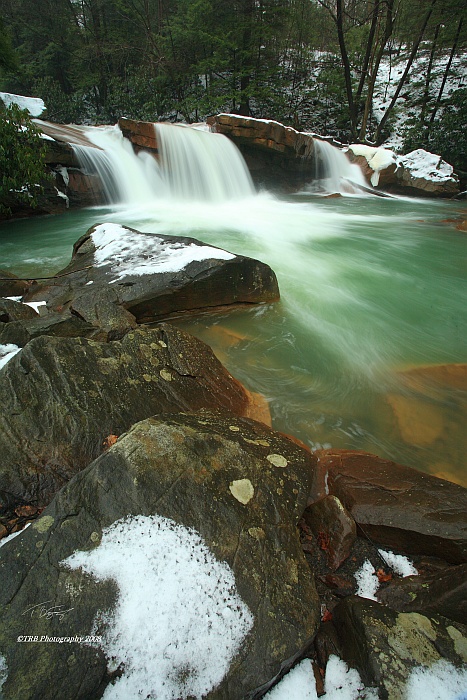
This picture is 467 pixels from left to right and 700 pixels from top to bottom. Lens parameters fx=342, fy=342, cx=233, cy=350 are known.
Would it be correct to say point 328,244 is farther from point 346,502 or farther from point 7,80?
point 7,80

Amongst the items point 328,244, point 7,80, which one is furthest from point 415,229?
point 7,80

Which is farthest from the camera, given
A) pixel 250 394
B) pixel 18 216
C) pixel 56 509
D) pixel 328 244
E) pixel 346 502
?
pixel 18 216

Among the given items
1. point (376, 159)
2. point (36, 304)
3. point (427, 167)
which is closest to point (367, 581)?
point (36, 304)

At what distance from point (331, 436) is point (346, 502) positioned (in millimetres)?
963

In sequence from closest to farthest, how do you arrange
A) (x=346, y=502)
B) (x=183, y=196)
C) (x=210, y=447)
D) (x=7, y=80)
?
(x=210, y=447) → (x=346, y=502) → (x=183, y=196) → (x=7, y=80)

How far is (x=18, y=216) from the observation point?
10148 mm

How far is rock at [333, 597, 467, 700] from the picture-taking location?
1.25 m

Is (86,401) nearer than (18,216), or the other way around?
(86,401)

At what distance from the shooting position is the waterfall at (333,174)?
15814 millimetres

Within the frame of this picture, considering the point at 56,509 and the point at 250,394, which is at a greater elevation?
the point at 56,509

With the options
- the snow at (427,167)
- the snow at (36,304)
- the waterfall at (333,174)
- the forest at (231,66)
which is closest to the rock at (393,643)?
the snow at (36,304)

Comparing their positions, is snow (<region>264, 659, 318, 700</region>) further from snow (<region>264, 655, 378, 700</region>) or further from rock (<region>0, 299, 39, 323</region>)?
rock (<region>0, 299, 39, 323</region>)
